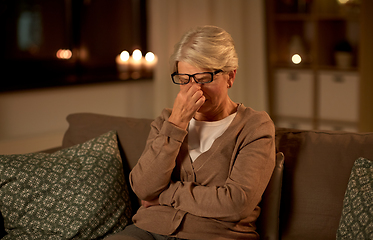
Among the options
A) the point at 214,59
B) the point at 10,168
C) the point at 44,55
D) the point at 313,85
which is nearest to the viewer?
the point at 214,59

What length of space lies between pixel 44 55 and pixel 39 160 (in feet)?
5.74

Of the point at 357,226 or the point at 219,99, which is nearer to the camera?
the point at 357,226

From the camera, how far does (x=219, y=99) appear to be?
147 cm

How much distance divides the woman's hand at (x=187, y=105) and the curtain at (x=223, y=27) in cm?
185

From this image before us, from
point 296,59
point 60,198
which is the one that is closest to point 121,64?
point 296,59

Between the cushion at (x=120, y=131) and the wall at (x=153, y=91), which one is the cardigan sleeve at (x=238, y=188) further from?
the wall at (x=153, y=91)

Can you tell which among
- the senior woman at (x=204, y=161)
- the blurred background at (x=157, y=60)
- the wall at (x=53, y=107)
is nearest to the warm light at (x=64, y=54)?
the blurred background at (x=157, y=60)

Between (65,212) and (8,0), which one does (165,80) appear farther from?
(65,212)

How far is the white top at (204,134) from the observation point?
1486 mm

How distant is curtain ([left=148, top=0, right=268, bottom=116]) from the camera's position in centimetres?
350

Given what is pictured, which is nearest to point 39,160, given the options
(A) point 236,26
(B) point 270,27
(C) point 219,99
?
(C) point 219,99

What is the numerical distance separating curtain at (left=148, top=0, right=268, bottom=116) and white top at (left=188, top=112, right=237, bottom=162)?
1.82 meters

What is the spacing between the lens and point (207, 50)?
4.62ft

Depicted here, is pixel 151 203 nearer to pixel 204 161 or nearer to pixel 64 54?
pixel 204 161
